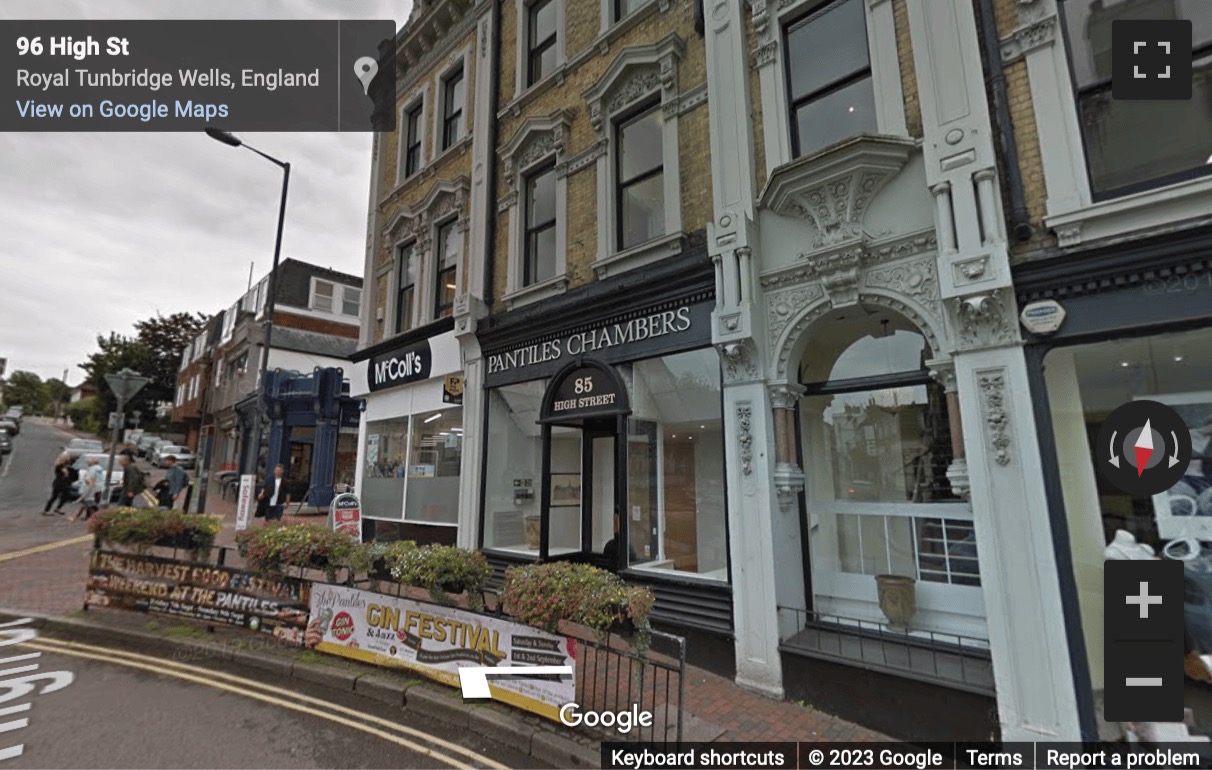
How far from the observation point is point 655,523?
287 inches

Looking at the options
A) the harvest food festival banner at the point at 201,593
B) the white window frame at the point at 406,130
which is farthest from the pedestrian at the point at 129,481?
the white window frame at the point at 406,130

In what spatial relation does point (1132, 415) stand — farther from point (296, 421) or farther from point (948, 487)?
point (296, 421)

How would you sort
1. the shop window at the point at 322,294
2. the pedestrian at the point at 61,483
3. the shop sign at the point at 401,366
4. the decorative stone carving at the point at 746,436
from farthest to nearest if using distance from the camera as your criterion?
the shop window at the point at 322,294 < the pedestrian at the point at 61,483 < the shop sign at the point at 401,366 < the decorative stone carving at the point at 746,436

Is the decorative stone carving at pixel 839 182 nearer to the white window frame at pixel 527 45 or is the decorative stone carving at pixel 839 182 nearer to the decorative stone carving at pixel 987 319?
the decorative stone carving at pixel 987 319

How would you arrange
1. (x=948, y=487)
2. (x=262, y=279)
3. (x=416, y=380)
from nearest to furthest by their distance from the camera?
(x=948, y=487)
(x=416, y=380)
(x=262, y=279)

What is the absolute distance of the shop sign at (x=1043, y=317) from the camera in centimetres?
440

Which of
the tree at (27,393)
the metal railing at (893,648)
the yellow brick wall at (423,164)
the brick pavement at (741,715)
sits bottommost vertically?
the brick pavement at (741,715)

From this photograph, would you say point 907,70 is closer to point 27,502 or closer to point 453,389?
point 453,389

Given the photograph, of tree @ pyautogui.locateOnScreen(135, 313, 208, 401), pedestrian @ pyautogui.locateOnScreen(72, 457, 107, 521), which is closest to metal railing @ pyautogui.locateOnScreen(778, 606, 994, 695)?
pedestrian @ pyautogui.locateOnScreen(72, 457, 107, 521)

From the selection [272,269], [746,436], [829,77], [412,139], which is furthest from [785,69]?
[272,269]

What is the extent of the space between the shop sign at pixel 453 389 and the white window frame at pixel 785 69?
6.66 meters

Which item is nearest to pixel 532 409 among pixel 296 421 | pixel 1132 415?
pixel 1132 415

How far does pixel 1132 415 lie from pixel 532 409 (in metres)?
7.41

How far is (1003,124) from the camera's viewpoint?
Answer: 4875mm
